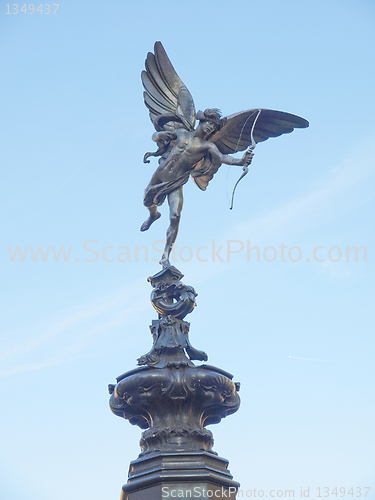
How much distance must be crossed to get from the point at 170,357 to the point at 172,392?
2.11ft

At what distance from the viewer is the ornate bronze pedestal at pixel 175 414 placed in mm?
8766

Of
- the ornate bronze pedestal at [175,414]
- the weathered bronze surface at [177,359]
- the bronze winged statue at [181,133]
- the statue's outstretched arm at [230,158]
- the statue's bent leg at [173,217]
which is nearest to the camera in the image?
the ornate bronze pedestal at [175,414]

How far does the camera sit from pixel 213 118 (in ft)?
37.0

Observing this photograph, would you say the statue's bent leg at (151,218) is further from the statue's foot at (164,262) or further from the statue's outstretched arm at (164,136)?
the statue's outstretched arm at (164,136)

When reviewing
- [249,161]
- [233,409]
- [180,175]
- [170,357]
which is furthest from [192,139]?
[233,409]

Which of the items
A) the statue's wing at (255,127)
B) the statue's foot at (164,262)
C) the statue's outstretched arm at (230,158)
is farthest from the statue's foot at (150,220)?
the statue's wing at (255,127)

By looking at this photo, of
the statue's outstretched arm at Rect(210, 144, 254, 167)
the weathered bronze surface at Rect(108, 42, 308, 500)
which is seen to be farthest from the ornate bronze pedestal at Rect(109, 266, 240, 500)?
the statue's outstretched arm at Rect(210, 144, 254, 167)

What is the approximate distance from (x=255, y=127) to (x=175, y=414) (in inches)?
206

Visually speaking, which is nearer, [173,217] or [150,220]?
[173,217]

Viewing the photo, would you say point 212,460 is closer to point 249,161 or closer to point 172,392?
point 172,392

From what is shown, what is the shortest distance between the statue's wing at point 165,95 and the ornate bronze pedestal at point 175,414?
11.8 feet

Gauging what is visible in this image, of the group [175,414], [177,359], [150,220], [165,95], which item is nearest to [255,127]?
[165,95]

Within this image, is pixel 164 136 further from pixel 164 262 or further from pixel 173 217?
pixel 164 262

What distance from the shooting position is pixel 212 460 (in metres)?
9.09
